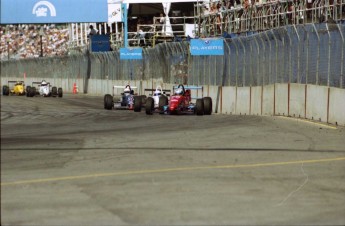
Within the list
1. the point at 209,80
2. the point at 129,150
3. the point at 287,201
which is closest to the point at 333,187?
the point at 287,201

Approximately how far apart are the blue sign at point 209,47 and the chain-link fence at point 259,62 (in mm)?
370

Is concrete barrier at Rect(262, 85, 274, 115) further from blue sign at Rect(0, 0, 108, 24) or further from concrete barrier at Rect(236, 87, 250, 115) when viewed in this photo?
blue sign at Rect(0, 0, 108, 24)

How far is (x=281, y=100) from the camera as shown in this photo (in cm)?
2583

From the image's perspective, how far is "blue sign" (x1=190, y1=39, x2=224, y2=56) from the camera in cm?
3161

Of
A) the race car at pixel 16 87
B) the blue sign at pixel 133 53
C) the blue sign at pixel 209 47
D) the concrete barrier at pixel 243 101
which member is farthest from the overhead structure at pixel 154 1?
the race car at pixel 16 87

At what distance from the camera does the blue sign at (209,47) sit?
31609 mm

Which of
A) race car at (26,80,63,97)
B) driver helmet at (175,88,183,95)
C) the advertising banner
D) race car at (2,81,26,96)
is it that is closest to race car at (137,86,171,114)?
driver helmet at (175,88,183,95)

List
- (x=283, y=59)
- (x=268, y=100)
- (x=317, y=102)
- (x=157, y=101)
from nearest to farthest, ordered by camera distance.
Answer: (x=317, y=102) < (x=283, y=59) < (x=268, y=100) < (x=157, y=101)

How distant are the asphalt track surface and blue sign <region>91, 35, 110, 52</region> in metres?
46.9

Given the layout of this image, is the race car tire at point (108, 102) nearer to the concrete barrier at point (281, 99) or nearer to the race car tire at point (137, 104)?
the race car tire at point (137, 104)

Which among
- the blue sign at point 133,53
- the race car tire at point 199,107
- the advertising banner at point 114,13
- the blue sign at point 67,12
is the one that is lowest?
the race car tire at point 199,107

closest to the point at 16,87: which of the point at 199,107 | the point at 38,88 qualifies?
the point at 38,88

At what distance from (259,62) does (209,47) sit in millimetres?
4103

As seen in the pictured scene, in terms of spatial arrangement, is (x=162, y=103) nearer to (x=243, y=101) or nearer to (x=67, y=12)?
(x=243, y=101)
